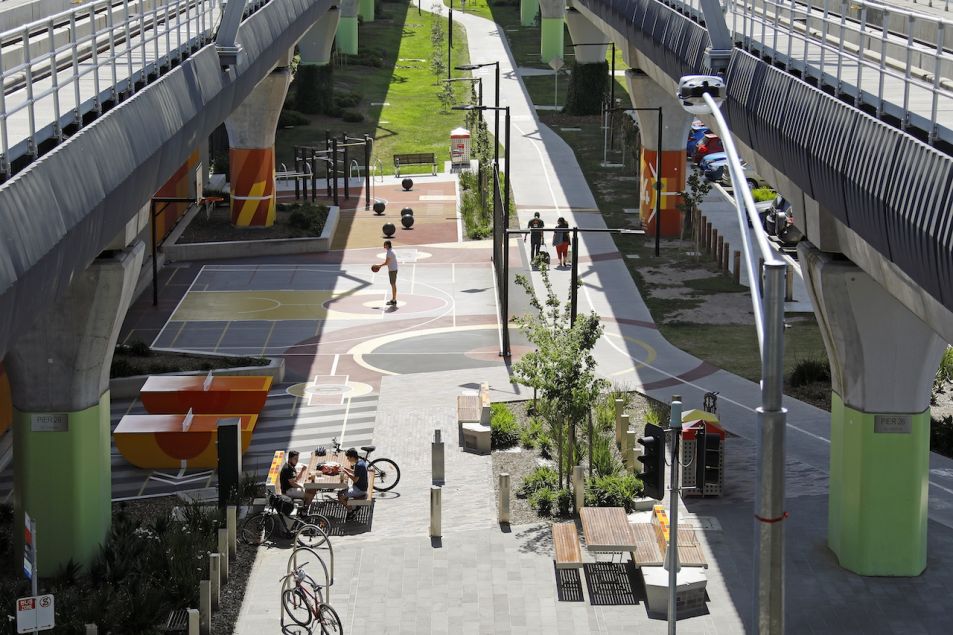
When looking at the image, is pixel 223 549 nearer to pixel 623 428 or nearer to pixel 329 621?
pixel 329 621

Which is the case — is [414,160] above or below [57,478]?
below

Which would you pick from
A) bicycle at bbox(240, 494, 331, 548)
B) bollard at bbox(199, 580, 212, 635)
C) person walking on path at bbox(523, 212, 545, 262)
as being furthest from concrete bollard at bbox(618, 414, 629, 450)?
person walking on path at bbox(523, 212, 545, 262)

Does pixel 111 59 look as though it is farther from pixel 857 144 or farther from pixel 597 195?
pixel 597 195

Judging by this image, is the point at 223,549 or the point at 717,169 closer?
the point at 223,549

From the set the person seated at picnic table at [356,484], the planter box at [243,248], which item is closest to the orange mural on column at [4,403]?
the person seated at picnic table at [356,484]

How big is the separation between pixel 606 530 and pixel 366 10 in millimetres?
84589

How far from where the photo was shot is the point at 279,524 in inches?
976

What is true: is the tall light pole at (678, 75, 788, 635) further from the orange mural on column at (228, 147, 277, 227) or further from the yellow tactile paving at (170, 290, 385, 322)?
the orange mural on column at (228, 147, 277, 227)

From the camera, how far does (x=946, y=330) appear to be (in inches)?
690

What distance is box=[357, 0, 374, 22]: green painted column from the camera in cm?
10412

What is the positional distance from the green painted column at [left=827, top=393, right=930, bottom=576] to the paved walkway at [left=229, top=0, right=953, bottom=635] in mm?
344

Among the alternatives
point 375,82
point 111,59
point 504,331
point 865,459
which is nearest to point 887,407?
point 865,459

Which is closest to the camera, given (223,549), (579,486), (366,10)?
(223,549)

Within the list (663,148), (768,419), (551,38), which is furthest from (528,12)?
(768,419)
